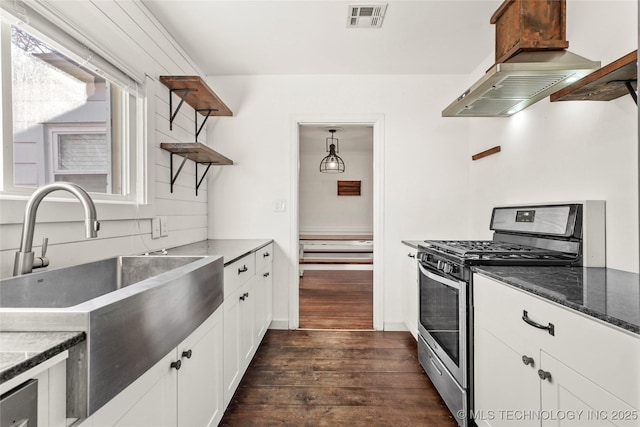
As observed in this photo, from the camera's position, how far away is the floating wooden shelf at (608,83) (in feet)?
3.79

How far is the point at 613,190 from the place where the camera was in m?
1.53

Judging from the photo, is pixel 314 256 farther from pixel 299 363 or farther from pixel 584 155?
pixel 584 155

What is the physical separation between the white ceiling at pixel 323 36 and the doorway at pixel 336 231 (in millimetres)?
619

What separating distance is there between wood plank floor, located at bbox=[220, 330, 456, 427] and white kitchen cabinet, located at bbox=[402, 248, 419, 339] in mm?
192

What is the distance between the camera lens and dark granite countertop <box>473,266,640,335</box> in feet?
2.90

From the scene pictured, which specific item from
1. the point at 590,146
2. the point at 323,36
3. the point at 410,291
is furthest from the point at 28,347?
the point at 410,291

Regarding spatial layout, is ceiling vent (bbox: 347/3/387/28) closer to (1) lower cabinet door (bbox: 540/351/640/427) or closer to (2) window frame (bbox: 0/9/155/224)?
(2) window frame (bbox: 0/9/155/224)

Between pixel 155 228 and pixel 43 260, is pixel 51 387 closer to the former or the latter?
pixel 43 260

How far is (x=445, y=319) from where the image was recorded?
1863mm

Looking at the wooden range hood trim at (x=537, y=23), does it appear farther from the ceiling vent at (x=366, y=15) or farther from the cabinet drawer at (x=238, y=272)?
the cabinet drawer at (x=238, y=272)

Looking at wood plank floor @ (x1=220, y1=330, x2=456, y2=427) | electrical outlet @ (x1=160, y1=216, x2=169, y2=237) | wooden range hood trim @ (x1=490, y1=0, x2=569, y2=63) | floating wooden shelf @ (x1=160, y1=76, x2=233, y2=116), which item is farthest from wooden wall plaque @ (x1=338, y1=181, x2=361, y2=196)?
wooden range hood trim @ (x1=490, y1=0, x2=569, y2=63)

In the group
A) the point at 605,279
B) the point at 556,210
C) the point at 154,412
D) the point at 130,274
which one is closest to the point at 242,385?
the point at 130,274

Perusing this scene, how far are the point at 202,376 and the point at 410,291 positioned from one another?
1917mm

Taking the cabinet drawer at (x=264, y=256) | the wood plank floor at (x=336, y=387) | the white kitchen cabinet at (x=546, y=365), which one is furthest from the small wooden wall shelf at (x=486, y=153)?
the cabinet drawer at (x=264, y=256)
